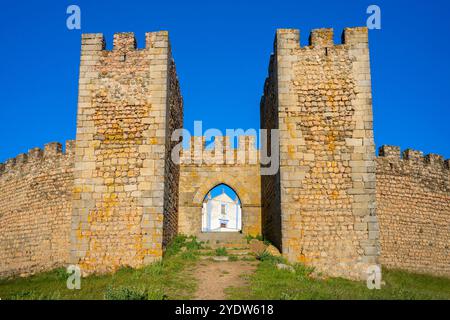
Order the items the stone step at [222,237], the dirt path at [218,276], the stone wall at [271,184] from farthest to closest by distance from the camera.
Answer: the stone step at [222,237] < the stone wall at [271,184] < the dirt path at [218,276]

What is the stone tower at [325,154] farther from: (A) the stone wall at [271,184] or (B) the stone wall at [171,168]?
(B) the stone wall at [171,168]

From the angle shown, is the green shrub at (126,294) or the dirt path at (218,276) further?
the dirt path at (218,276)

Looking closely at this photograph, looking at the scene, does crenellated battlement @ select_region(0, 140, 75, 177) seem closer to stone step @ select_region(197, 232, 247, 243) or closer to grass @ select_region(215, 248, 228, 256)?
stone step @ select_region(197, 232, 247, 243)

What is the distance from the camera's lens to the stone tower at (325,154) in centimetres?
1101

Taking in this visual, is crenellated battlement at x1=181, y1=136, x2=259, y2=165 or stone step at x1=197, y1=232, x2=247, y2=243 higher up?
crenellated battlement at x1=181, y1=136, x2=259, y2=165

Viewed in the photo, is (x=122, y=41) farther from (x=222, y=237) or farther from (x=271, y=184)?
(x=222, y=237)

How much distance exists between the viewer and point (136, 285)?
8.89 meters

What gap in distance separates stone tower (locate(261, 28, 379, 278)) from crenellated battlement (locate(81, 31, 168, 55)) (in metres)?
3.15

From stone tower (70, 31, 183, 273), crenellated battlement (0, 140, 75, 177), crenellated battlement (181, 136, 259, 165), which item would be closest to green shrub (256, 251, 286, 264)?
stone tower (70, 31, 183, 273)

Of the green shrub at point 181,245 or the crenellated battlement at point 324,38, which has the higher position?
the crenellated battlement at point 324,38

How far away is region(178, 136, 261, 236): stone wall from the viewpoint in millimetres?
14781

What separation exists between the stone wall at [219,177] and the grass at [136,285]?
2.75 meters

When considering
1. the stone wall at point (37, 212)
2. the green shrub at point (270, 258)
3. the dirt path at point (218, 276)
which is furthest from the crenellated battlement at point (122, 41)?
the green shrub at point (270, 258)
